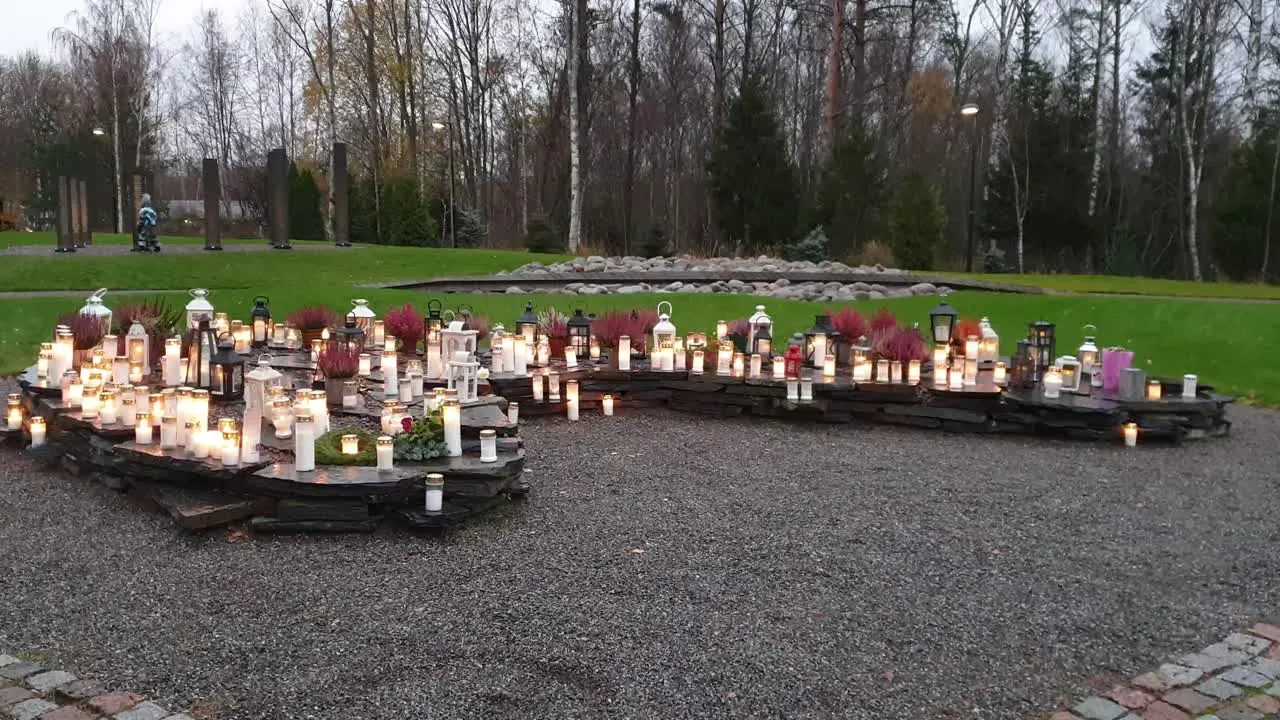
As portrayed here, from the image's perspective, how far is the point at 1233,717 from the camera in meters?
3.13

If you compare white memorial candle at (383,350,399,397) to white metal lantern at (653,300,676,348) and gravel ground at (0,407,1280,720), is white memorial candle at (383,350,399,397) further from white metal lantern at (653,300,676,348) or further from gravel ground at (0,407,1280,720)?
white metal lantern at (653,300,676,348)

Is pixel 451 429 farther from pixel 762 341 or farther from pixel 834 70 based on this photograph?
pixel 834 70

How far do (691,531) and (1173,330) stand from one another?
9.69 metres

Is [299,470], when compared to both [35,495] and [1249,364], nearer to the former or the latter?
[35,495]

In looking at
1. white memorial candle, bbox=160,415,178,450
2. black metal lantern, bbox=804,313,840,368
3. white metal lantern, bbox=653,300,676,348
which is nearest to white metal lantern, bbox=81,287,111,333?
white memorial candle, bbox=160,415,178,450

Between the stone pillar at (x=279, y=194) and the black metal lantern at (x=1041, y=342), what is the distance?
16591 millimetres

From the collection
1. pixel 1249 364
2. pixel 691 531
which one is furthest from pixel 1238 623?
pixel 1249 364

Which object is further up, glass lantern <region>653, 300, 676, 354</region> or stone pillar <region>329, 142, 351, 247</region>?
stone pillar <region>329, 142, 351, 247</region>

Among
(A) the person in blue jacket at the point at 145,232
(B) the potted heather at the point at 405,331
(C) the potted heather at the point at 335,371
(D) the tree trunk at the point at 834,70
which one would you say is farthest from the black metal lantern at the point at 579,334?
(D) the tree trunk at the point at 834,70

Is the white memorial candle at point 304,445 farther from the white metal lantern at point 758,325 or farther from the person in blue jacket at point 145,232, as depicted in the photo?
the person in blue jacket at point 145,232

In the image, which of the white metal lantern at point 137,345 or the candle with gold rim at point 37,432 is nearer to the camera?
the candle with gold rim at point 37,432

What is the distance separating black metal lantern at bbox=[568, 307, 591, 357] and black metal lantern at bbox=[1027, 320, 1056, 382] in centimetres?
405

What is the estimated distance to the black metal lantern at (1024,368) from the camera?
26.3 ft

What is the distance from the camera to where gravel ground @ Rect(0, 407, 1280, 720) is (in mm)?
3297
